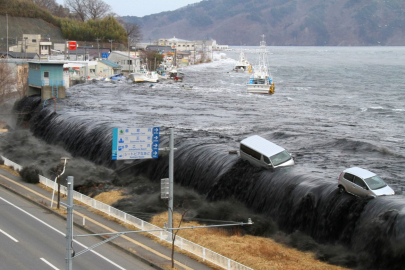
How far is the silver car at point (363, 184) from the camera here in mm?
25359

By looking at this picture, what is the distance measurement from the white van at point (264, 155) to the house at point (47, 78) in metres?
35.8

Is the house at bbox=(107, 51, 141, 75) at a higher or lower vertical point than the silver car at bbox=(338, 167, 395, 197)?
higher

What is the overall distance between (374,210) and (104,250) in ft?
40.1

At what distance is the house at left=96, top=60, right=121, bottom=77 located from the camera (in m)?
106

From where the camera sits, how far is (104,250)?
77.3 ft

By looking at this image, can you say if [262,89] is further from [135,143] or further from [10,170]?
[135,143]

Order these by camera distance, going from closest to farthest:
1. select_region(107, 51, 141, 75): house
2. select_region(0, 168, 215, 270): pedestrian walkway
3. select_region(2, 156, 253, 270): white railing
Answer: select_region(2, 156, 253, 270): white railing < select_region(0, 168, 215, 270): pedestrian walkway < select_region(107, 51, 141, 75): house

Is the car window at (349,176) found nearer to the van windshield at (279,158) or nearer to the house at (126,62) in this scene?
the van windshield at (279,158)

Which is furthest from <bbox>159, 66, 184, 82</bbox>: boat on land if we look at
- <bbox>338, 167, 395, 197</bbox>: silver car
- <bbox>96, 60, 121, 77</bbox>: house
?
<bbox>338, 167, 395, 197</bbox>: silver car

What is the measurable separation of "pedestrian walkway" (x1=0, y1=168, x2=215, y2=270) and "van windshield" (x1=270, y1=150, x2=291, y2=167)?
10013 mm

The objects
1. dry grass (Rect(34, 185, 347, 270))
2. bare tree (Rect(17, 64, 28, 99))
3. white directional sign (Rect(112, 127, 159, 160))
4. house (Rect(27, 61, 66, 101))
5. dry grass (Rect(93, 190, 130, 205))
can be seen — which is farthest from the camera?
bare tree (Rect(17, 64, 28, 99))

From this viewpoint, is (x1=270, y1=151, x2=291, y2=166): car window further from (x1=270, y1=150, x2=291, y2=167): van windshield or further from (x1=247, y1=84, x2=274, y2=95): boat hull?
(x1=247, y1=84, x2=274, y2=95): boat hull

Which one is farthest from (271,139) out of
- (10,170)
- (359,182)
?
(10,170)

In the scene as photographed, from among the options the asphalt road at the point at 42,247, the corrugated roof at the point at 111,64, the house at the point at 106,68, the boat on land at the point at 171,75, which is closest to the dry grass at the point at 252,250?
the asphalt road at the point at 42,247
